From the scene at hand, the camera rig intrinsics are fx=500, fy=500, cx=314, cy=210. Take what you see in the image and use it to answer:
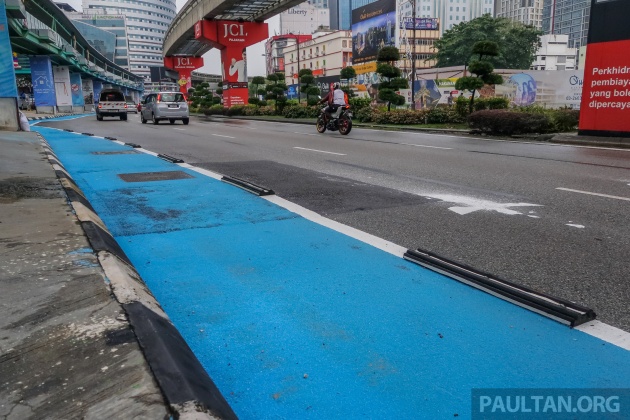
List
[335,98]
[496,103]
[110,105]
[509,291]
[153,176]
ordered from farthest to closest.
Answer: [110,105]
[496,103]
[335,98]
[153,176]
[509,291]

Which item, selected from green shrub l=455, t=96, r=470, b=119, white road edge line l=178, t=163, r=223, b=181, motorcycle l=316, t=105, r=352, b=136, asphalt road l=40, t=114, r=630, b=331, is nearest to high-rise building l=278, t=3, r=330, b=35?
green shrub l=455, t=96, r=470, b=119

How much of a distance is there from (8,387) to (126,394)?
493mm

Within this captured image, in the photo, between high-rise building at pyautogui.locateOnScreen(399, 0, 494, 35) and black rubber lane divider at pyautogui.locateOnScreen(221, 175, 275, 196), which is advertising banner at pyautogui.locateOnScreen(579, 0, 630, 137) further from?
high-rise building at pyautogui.locateOnScreen(399, 0, 494, 35)

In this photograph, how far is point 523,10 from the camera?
15738cm

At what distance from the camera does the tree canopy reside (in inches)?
2736

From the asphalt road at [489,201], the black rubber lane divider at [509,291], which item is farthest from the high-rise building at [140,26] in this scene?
the black rubber lane divider at [509,291]

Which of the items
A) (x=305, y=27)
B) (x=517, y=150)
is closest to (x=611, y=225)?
(x=517, y=150)

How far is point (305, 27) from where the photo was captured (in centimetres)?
15062

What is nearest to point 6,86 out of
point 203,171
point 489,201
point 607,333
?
point 203,171

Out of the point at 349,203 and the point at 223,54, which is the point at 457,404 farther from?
the point at 223,54

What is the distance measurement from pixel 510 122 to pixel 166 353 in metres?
16.2

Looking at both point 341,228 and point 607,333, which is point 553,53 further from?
point 607,333

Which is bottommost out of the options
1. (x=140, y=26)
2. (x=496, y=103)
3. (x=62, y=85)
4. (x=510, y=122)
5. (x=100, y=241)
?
(x=100, y=241)

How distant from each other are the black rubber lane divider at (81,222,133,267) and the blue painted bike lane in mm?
198
